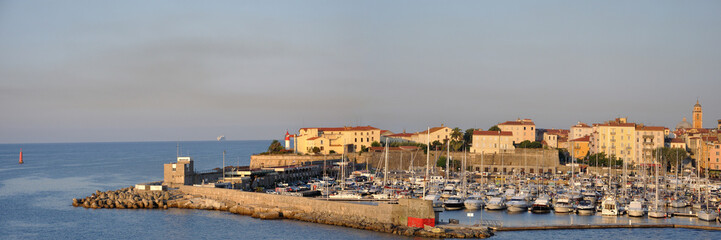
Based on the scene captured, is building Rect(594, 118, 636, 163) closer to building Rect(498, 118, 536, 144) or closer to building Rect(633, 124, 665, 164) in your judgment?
building Rect(633, 124, 665, 164)

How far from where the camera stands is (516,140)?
70.6 metres

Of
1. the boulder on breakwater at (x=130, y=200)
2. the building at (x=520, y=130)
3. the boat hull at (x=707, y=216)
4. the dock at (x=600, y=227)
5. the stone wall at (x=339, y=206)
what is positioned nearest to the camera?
the stone wall at (x=339, y=206)

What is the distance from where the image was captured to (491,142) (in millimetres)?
65688

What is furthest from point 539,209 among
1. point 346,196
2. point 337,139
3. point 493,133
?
point 337,139

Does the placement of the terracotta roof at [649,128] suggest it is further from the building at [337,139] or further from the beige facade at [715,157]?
the building at [337,139]

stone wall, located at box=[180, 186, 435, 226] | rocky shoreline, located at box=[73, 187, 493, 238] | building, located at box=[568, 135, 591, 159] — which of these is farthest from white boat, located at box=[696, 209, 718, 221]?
building, located at box=[568, 135, 591, 159]

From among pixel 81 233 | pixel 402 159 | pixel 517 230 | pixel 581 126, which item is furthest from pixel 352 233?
pixel 581 126

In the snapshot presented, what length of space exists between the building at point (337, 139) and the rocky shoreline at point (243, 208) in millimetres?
31615

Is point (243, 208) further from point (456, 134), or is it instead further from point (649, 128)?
point (649, 128)

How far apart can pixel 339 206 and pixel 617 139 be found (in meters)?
44.1

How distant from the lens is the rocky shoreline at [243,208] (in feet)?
81.0

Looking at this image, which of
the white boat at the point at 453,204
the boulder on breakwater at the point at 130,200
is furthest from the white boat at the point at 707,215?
the boulder on breakwater at the point at 130,200

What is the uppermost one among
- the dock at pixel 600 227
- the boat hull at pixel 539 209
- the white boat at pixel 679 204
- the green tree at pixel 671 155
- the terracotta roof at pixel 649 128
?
the terracotta roof at pixel 649 128

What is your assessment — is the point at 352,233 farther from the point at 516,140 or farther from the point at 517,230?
the point at 516,140
